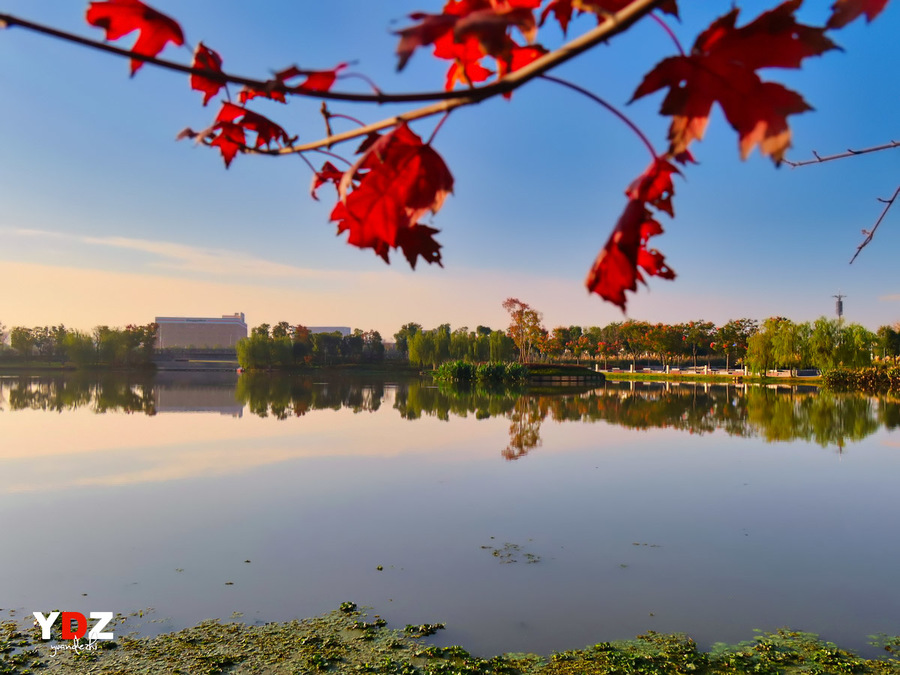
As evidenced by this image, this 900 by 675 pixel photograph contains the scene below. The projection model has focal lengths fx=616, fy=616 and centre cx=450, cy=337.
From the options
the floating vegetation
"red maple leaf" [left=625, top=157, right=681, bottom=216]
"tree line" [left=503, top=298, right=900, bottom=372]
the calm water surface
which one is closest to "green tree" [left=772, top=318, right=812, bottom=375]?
"tree line" [left=503, top=298, right=900, bottom=372]

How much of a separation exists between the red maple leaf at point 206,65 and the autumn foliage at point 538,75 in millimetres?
82

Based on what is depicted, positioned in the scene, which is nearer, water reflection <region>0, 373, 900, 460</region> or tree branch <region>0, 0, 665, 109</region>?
tree branch <region>0, 0, 665, 109</region>

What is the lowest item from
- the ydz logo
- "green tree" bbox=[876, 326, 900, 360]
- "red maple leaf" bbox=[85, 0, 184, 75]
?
the ydz logo

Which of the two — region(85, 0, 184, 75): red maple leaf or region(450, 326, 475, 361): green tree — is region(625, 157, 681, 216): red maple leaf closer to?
region(85, 0, 184, 75): red maple leaf

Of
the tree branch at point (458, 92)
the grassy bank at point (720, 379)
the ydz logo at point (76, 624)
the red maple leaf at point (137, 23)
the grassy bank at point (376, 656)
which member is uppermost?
the red maple leaf at point (137, 23)

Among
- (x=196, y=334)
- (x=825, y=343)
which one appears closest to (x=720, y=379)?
(x=825, y=343)

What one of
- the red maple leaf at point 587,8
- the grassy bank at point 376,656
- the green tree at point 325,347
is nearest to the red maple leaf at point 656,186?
the red maple leaf at point 587,8

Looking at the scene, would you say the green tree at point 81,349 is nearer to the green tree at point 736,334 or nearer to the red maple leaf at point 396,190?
the green tree at point 736,334

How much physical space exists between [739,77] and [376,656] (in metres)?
4.22

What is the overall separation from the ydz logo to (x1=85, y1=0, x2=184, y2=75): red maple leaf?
450 cm

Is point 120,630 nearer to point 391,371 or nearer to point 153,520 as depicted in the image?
point 153,520

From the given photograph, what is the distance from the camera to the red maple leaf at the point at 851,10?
1.70ft

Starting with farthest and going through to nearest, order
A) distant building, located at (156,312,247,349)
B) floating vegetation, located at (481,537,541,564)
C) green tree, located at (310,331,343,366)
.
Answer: distant building, located at (156,312,247,349), green tree, located at (310,331,343,366), floating vegetation, located at (481,537,541,564)

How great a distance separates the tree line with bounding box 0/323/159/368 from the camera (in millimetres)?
59812
